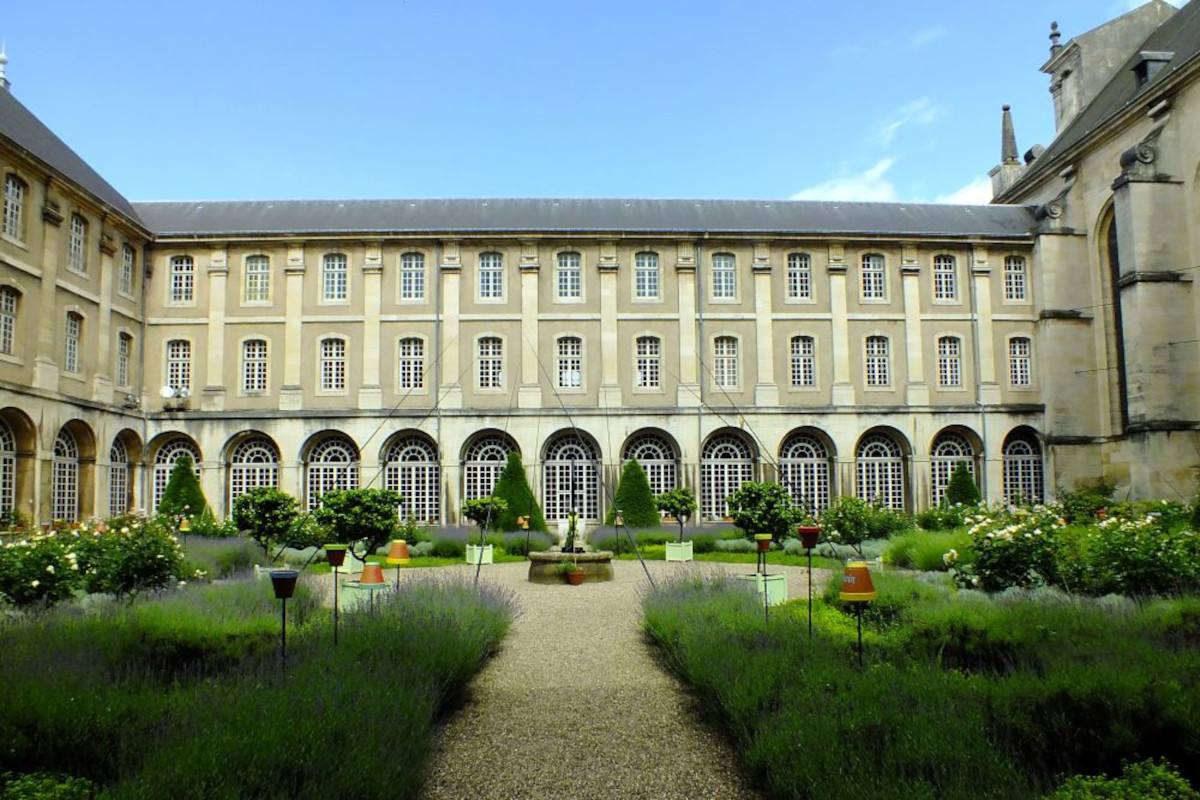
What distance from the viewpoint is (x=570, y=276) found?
22953 millimetres

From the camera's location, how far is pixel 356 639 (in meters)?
6.14

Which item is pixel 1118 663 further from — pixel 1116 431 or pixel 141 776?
pixel 1116 431

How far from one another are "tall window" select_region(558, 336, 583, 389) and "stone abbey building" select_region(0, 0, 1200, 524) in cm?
6

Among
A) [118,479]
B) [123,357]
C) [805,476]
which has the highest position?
[123,357]

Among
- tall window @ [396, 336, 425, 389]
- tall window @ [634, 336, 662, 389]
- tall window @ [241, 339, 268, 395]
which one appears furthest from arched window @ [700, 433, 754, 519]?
tall window @ [241, 339, 268, 395]

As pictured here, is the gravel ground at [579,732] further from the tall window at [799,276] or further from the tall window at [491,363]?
the tall window at [799,276]

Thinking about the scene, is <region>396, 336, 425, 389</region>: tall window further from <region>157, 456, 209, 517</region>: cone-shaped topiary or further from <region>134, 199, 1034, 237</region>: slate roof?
<region>157, 456, 209, 517</region>: cone-shaped topiary

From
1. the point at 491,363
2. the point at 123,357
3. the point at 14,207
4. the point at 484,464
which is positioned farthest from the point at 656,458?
the point at 14,207

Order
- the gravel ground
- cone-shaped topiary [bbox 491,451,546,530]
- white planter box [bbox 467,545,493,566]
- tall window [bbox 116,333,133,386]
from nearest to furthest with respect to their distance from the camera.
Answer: the gravel ground < white planter box [bbox 467,545,493,566] < cone-shaped topiary [bbox 491,451,546,530] < tall window [bbox 116,333,133,386]

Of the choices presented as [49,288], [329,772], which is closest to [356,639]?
[329,772]

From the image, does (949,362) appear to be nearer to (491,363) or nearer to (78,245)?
(491,363)

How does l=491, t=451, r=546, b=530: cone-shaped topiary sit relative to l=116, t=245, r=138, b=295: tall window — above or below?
below

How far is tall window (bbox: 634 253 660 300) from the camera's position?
75.4 ft

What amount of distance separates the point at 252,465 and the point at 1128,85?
2540 cm
